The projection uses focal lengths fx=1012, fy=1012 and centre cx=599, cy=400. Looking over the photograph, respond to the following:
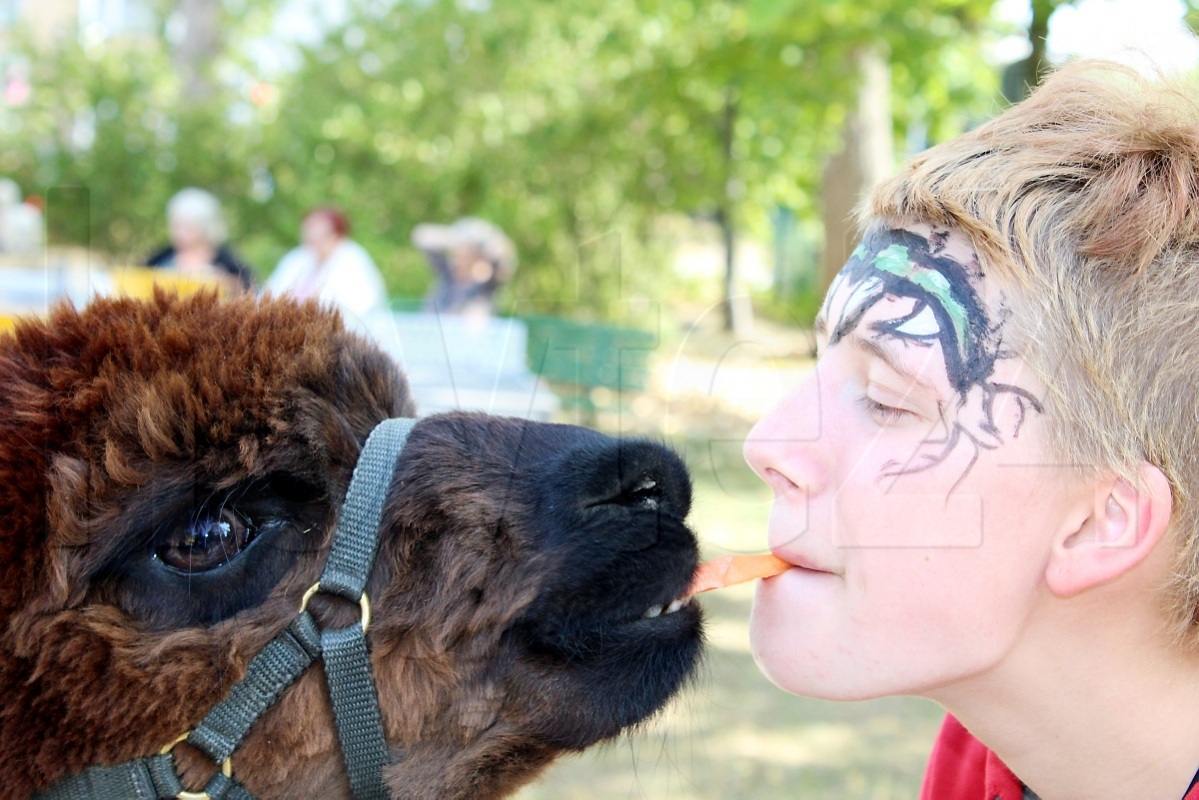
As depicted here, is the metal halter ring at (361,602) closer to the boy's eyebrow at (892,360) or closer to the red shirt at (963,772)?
the boy's eyebrow at (892,360)

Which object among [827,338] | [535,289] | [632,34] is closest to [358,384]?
[827,338]

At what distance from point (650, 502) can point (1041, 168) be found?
93 cm

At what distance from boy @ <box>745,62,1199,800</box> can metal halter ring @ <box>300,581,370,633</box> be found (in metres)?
0.74

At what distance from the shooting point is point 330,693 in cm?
183

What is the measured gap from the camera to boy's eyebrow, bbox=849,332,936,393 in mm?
1772

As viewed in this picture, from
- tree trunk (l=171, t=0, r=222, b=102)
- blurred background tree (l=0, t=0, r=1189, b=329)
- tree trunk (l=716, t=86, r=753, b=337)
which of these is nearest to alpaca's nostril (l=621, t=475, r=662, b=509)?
tree trunk (l=716, t=86, r=753, b=337)

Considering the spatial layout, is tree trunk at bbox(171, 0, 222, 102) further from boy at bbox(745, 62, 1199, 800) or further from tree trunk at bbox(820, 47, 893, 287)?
boy at bbox(745, 62, 1199, 800)

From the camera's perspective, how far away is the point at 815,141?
14.7 meters

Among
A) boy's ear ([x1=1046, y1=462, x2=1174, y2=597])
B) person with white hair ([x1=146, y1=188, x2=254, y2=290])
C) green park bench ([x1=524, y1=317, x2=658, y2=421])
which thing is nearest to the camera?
boy's ear ([x1=1046, y1=462, x2=1174, y2=597])

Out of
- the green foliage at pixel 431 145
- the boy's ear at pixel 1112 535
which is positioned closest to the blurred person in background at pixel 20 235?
the green foliage at pixel 431 145

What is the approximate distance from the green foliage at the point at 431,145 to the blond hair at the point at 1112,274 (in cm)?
1241

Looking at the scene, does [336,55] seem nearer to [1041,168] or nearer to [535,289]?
[535,289]

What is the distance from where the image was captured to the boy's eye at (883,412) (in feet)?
5.87

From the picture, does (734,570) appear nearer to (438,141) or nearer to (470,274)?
(470,274)
